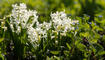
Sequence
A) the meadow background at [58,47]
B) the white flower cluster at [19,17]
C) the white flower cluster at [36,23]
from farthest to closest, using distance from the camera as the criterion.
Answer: the white flower cluster at [19,17] → the white flower cluster at [36,23] → the meadow background at [58,47]

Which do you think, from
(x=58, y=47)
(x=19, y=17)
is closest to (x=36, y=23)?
(x=19, y=17)

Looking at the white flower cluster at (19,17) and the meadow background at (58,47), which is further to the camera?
the white flower cluster at (19,17)

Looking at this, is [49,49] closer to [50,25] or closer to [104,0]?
[50,25]

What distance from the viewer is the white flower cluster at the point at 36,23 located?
2.05 metres

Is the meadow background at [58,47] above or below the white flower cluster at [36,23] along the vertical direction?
below

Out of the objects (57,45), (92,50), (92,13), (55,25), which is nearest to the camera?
(92,50)

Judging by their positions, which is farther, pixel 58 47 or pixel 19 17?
pixel 19 17

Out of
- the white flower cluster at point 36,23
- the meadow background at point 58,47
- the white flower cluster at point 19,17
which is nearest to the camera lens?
the meadow background at point 58,47

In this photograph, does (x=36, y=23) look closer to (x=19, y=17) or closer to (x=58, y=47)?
(x=19, y=17)

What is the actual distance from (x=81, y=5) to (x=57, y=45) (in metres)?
2.47

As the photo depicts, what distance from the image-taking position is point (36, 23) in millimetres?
2229

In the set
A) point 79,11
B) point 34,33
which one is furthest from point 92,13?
point 34,33

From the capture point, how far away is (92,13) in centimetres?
409

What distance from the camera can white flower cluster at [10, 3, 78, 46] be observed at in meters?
2.05
